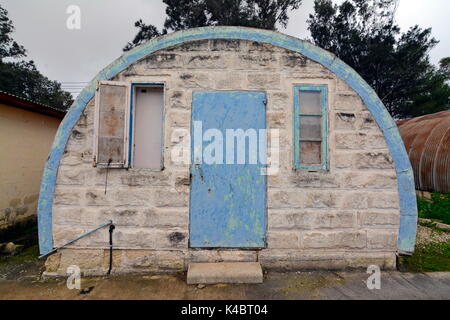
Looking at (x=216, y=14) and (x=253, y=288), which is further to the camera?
(x=216, y=14)

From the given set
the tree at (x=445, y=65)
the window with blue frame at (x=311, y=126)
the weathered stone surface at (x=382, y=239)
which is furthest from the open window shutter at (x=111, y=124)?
the tree at (x=445, y=65)

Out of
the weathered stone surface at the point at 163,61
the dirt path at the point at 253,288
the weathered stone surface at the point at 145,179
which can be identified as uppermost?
the weathered stone surface at the point at 163,61

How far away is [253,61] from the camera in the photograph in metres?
4.06

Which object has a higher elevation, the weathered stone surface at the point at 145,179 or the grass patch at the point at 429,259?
the weathered stone surface at the point at 145,179

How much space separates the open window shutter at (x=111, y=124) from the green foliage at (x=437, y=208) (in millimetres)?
8375

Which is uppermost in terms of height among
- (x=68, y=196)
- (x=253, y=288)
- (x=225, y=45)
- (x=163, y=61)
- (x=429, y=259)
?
(x=225, y=45)

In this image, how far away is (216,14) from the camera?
18.4 m

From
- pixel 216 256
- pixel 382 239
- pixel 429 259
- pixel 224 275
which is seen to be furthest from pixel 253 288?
pixel 429 259

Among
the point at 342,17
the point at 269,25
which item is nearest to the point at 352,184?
the point at 269,25

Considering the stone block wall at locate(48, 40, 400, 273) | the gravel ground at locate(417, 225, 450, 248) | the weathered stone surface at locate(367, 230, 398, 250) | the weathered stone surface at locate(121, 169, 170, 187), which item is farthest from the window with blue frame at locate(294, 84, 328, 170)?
the gravel ground at locate(417, 225, 450, 248)

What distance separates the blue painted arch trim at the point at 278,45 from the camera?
3.85 meters

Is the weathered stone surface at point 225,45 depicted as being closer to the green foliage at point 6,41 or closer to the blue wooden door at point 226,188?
the blue wooden door at point 226,188

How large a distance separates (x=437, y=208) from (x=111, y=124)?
29.8 ft

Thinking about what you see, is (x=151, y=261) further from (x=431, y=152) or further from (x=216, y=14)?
(x=216, y=14)
